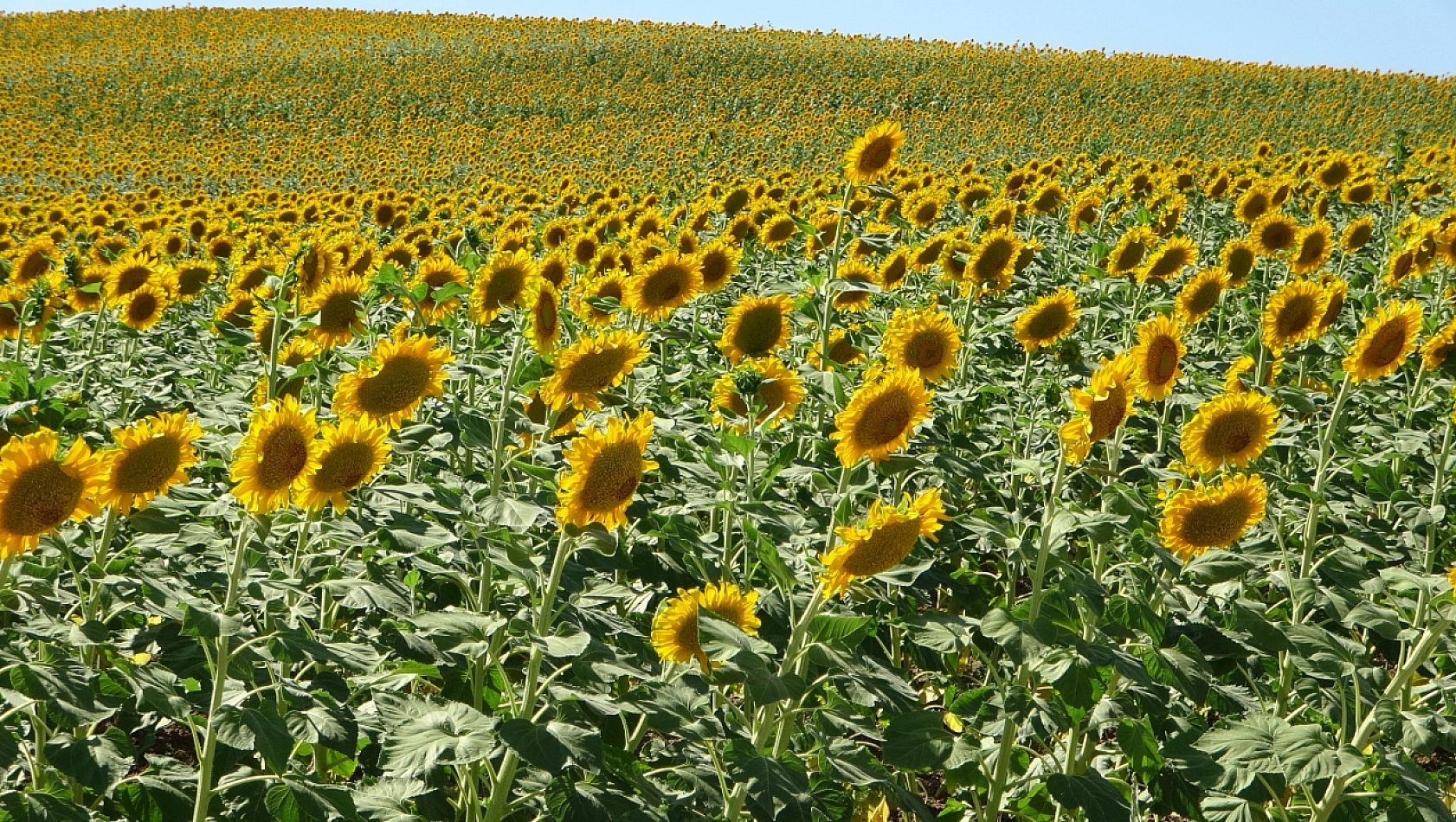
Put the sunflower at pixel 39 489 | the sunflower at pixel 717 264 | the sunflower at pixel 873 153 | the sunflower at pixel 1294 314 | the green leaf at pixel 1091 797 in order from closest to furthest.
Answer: the sunflower at pixel 39 489
the green leaf at pixel 1091 797
the sunflower at pixel 1294 314
the sunflower at pixel 873 153
the sunflower at pixel 717 264

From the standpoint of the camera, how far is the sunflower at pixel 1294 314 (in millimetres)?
3793

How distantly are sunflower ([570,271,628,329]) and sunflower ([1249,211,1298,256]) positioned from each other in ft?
10.9

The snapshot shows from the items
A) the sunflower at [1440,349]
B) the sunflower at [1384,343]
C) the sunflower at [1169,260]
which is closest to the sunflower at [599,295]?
the sunflower at [1384,343]

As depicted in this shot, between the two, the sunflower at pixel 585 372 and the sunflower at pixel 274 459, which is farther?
the sunflower at pixel 585 372

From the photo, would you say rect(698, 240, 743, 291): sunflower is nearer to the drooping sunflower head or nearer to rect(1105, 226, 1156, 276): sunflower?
the drooping sunflower head

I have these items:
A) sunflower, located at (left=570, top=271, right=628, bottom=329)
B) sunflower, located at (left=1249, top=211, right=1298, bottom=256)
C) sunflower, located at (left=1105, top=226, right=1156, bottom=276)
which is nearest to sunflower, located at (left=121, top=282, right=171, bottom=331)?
sunflower, located at (left=570, top=271, right=628, bottom=329)

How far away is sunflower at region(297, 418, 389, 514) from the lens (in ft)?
7.29

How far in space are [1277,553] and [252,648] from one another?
2.44 meters

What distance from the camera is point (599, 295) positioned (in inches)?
157

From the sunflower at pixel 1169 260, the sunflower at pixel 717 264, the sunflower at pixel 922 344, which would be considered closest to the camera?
the sunflower at pixel 922 344

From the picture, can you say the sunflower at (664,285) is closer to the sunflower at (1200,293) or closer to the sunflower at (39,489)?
the sunflower at (1200,293)

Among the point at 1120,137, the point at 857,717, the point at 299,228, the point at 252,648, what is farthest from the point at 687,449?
the point at 1120,137

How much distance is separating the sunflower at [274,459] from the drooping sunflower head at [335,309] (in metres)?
1.37

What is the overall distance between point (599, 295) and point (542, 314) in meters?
0.86
